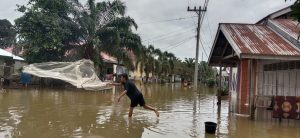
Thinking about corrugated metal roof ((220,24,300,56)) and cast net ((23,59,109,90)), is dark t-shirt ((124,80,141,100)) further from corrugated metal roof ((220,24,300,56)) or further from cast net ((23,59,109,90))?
cast net ((23,59,109,90))

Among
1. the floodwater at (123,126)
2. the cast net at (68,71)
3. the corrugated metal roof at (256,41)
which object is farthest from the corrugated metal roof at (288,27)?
the cast net at (68,71)

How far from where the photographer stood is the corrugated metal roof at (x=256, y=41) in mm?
13133

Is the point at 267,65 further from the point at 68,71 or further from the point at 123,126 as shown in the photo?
the point at 68,71

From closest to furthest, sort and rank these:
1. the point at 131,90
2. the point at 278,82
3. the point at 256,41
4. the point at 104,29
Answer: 1. the point at 131,90
2. the point at 256,41
3. the point at 278,82
4. the point at 104,29

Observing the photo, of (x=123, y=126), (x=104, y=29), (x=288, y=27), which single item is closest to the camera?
→ (x=123, y=126)

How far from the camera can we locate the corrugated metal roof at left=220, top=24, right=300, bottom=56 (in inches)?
517

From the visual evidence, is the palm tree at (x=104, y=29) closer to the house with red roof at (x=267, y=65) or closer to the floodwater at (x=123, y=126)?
the house with red roof at (x=267, y=65)

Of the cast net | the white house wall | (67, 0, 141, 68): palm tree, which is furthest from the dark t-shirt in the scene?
(67, 0, 141, 68): palm tree

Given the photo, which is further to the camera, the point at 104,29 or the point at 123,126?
the point at 104,29

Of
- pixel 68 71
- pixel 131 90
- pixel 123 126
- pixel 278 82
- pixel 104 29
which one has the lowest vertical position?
pixel 123 126

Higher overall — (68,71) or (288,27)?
(288,27)

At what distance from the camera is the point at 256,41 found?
14.4 metres

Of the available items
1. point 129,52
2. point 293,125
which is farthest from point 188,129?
point 129,52

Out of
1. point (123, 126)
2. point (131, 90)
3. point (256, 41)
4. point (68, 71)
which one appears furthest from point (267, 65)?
point (68, 71)
